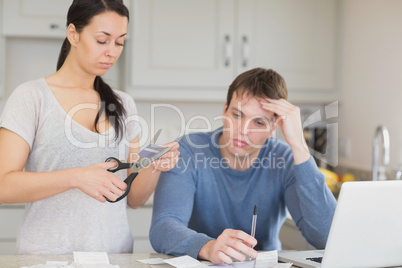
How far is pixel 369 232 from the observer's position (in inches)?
53.3

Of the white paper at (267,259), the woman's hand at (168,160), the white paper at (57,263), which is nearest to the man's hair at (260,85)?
the woman's hand at (168,160)

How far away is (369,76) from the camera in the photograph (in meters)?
3.01

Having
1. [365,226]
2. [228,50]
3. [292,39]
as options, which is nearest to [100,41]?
[365,226]

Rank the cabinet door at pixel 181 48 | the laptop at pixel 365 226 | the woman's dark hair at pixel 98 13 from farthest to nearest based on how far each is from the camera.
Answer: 1. the cabinet door at pixel 181 48
2. the woman's dark hair at pixel 98 13
3. the laptop at pixel 365 226

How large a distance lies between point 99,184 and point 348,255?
64 centimetres

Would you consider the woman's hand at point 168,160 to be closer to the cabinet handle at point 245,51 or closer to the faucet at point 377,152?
the faucet at point 377,152

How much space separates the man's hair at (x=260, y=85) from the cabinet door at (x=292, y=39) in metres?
1.32

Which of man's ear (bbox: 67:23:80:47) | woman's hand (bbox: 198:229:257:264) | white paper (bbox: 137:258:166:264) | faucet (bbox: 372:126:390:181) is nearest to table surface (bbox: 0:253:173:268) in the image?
white paper (bbox: 137:258:166:264)

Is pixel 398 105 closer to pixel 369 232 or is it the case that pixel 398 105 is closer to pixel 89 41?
pixel 369 232

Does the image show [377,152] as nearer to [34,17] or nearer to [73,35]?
[73,35]

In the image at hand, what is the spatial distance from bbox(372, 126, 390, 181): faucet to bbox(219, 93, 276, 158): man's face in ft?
2.81

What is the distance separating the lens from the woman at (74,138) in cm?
150

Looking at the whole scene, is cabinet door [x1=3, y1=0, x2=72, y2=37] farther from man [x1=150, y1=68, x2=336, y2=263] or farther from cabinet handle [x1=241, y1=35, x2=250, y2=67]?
man [x1=150, y1=68, x2=336, y2=263]

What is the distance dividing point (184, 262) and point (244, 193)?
16.9 inches
